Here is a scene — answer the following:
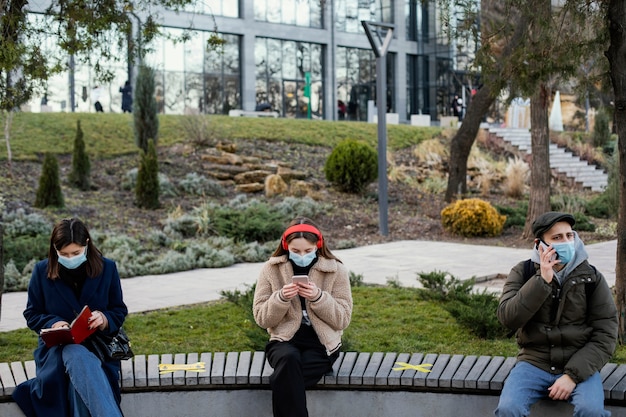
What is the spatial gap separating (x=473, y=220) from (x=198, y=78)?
2598 centimetres

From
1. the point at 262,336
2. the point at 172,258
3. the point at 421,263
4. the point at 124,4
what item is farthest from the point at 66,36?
the point at 421,263

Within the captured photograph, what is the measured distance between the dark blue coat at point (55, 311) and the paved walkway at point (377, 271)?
3.58 m

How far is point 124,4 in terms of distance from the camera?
25.5ft

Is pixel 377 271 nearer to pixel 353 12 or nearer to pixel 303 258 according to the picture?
pixel 303 258

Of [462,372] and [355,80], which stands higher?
[355,80]

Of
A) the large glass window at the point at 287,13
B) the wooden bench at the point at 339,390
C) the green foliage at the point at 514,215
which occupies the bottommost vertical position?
the wooden bench at the point at 339,390

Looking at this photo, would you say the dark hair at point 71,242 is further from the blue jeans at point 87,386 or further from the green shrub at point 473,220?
the green shrub at point 473,220

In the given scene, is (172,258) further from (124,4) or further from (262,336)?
(262,336)

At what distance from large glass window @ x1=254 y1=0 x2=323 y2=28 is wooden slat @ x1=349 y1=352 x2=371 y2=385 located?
37458 millimetres

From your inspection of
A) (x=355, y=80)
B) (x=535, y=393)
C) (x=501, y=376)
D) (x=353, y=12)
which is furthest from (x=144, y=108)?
(x=355, y=80)

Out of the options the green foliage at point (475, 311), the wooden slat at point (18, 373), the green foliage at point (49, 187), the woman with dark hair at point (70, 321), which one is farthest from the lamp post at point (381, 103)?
the woman with dark hair at point (70, 321)

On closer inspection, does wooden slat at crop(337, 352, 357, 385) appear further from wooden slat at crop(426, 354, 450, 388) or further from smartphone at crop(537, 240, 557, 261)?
smartphone at crop(537, 240, 557, 261)

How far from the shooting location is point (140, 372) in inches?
195

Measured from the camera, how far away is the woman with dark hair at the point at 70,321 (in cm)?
435
